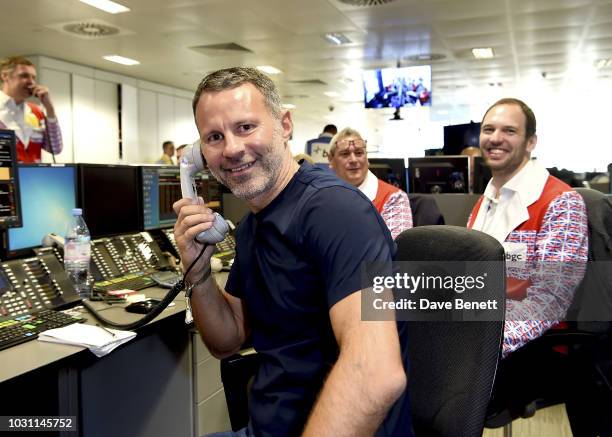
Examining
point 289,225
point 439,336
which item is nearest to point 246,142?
point 289,225

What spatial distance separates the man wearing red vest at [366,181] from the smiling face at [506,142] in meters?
0.72

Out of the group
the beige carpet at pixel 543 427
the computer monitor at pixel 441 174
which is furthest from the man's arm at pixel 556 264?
the computer monitor at pixel 441 174

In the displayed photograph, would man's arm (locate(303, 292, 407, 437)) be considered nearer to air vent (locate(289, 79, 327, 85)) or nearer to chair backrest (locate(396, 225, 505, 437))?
→ chair backrest (locate(396, 225, 505, 437))

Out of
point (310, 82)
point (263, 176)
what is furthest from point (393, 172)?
point (310, 82)

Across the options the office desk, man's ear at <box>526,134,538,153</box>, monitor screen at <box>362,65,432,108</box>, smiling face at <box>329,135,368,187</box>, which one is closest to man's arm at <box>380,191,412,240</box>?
smiling face at <box>329,135,368,187</box>

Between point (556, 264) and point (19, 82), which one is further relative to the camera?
point (19, 82)

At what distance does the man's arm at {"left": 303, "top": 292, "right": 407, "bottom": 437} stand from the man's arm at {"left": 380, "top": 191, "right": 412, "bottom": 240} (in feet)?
6.24

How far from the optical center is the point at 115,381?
1.87m

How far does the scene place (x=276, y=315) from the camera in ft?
3.64

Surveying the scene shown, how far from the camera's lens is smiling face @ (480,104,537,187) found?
6.96 feet

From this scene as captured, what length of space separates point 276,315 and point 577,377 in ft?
3.64

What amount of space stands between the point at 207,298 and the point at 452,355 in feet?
1.99

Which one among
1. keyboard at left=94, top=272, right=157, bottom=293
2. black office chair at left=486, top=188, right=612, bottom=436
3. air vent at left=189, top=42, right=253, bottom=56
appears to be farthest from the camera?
air vent at left=189, top=42, right=253, bottom=56

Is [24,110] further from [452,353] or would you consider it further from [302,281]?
[452,353]
